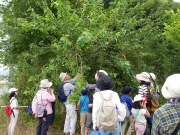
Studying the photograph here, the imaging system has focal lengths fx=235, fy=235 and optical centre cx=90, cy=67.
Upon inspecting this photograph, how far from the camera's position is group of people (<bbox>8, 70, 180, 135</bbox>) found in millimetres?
2541

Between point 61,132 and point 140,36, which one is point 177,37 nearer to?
point 140,36

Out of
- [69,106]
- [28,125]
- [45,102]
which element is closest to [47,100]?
[45,102]

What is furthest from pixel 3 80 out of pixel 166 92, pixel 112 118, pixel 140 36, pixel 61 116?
pixel 166 92

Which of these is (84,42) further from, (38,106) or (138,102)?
(38,106)

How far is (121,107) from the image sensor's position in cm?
428

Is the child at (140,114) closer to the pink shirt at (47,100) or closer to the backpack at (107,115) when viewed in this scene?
the backpack at (107,115)

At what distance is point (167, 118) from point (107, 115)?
1656 mm

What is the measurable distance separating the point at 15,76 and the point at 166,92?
22.9 feet

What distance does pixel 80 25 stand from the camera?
6203 millimetres

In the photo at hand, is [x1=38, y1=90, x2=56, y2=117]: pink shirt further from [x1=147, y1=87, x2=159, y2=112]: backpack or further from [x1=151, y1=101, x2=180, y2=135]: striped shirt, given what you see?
[x1=151, y1=101, x2=180, y2=135]: striped shirt

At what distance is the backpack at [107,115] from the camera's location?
4.07 metres

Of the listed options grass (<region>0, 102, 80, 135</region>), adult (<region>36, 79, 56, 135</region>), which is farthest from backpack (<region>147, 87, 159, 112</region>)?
grass (<region>0, 102, 80, 135</region>)

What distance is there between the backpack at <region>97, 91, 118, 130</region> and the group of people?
0.02 m

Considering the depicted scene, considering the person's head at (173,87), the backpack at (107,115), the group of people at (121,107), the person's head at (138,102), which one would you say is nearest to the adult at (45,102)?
the group of people at (121,107)
